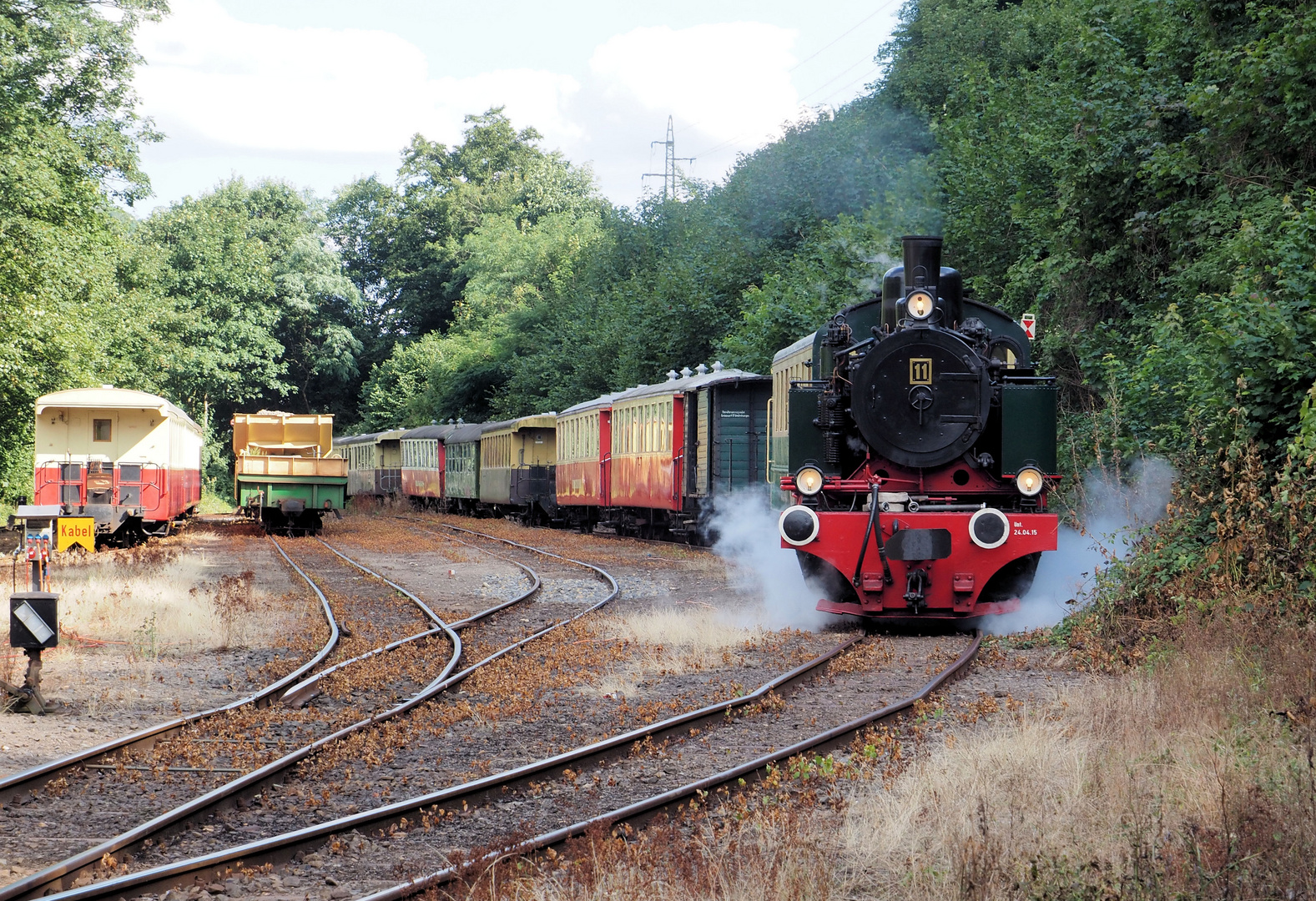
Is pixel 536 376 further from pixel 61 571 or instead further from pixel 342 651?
pixel 342 651

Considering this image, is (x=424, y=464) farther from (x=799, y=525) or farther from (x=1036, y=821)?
(x=1036, y=821)

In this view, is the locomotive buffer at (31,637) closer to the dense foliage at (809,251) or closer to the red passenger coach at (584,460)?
the dense foliage at (809,251)

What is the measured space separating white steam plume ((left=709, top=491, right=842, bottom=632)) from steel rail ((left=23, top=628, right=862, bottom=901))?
12.9 feet

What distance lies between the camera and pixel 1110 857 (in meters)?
4.62

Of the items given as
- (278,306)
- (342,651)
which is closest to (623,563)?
(342,651)

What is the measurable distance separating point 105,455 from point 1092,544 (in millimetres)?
17182

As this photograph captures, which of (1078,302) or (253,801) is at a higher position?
(1078,302)

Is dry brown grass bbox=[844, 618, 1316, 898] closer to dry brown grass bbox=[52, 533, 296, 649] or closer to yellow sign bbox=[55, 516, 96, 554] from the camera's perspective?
dry brown grass bbox=[52, 533, 296, 649]

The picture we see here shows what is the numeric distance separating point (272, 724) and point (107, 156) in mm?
31969

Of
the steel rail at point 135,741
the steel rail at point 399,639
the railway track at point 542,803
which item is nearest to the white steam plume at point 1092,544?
the railway track at point 542,803

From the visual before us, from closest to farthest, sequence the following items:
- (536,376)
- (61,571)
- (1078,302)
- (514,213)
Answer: (61,571), (1078,302), (536,376), (514,213)

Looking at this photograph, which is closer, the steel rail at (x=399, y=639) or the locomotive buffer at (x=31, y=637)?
the locomotive buffer at (x=31, y=637)

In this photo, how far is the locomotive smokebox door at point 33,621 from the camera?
827cm

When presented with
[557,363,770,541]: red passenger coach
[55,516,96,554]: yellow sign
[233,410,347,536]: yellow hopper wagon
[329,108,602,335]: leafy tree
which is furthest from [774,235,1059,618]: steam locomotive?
[329,108,602,335]: leafy tree
